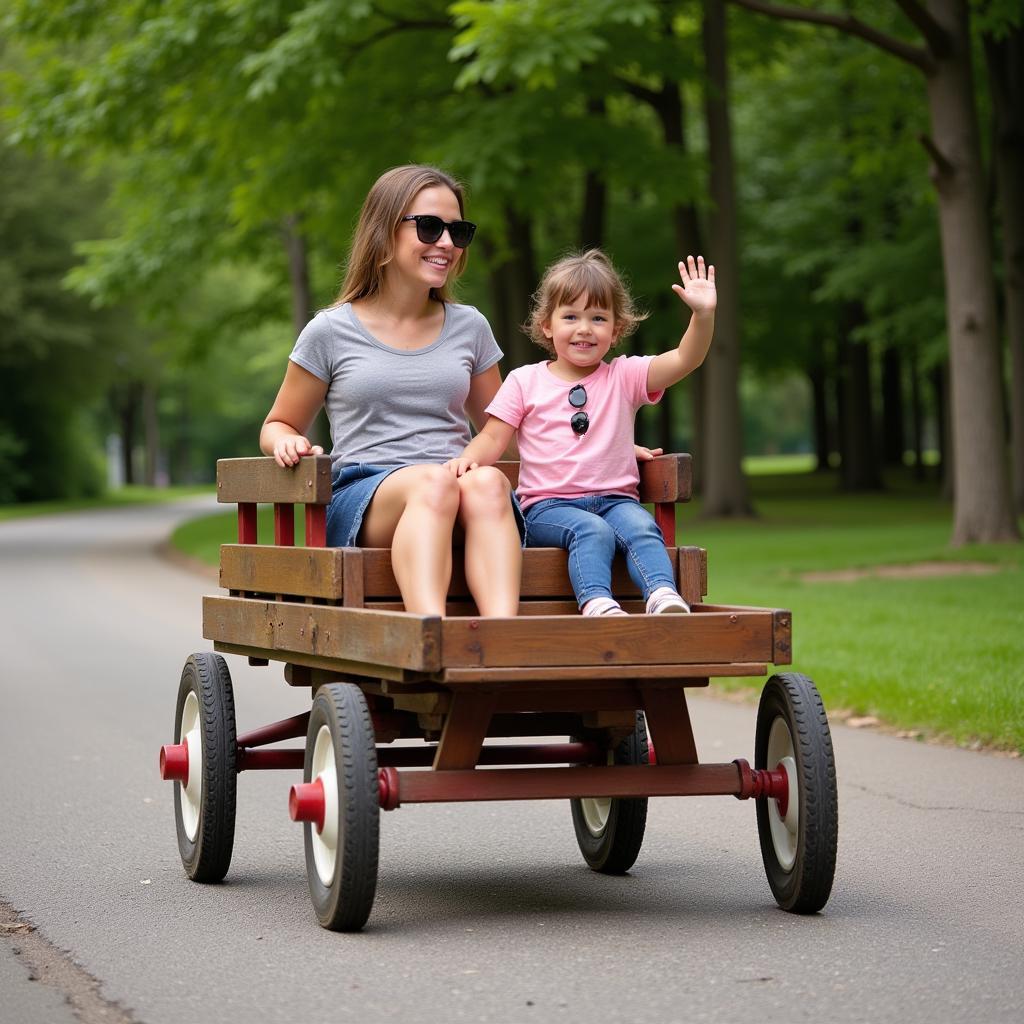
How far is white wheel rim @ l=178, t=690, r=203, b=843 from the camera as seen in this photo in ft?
18.5

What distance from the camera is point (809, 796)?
15.5ft

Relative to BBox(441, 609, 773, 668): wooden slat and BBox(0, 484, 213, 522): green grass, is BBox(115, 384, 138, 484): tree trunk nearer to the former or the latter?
BBox(0, 484, 213, 522): green grass

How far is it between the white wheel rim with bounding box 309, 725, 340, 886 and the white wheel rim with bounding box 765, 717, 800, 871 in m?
1.23

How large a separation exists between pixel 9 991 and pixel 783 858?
2096 mm

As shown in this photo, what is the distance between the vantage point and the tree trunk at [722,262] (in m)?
24.1

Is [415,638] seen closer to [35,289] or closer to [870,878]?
[870,878]

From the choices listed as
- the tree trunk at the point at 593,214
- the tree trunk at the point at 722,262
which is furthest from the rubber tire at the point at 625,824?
the tree trunk at the point at 593,214

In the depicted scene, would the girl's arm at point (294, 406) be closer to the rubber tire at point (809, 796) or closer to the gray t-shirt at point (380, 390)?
the gray t-shirt at point (380, 390)

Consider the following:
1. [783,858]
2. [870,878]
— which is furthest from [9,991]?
→ [870,878]

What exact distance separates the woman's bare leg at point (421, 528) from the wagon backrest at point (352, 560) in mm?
107

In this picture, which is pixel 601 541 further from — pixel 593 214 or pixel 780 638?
pixel 593 214

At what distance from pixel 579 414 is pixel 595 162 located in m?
17.1

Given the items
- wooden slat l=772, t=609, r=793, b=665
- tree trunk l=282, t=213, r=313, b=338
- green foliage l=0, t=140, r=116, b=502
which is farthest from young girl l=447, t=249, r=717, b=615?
green foliage l=0, t=140, r=116, b=502

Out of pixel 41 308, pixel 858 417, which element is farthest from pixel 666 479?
pixel 41 308
